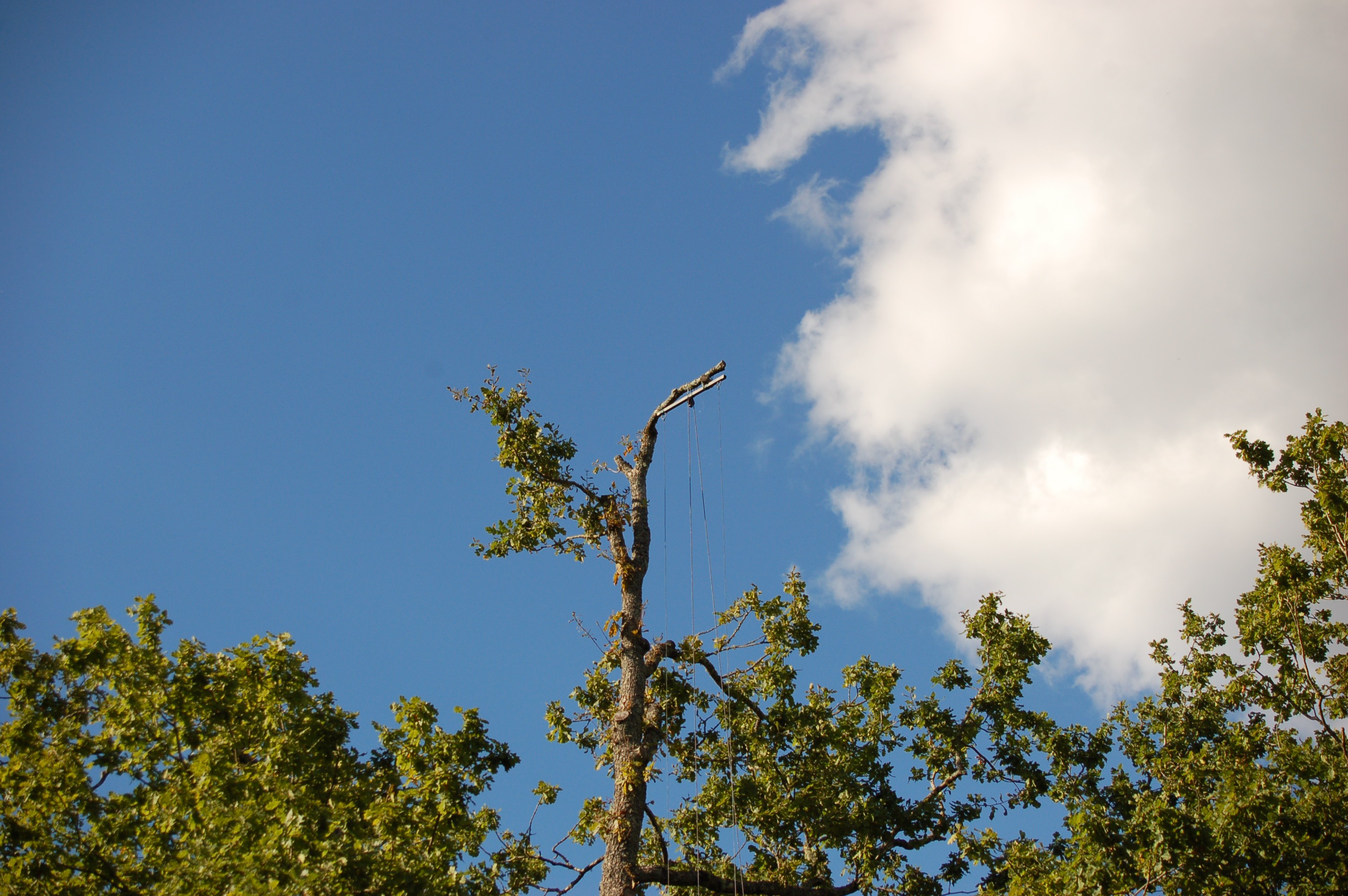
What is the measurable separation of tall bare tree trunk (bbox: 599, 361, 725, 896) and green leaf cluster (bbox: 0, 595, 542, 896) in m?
1.56

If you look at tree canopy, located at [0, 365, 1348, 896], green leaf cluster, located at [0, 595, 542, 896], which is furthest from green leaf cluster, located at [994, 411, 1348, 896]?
green leaf cluster, located at [0, 595, 542, 896]

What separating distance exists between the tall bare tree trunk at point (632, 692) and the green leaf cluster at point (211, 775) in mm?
1556

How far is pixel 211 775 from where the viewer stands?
32.5ft

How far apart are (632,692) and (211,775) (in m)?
4.95

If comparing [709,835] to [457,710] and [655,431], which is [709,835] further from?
[655,431]

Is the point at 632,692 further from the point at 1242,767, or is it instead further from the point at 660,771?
the point at 1242,767

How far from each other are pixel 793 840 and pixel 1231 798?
613 centimetres

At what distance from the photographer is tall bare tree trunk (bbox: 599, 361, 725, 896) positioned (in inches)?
420

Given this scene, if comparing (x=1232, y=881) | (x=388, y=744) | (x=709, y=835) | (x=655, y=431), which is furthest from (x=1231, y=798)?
(x=388, y=744)

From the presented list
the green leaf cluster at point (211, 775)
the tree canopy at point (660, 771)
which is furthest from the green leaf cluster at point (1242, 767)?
the green leaf cluster at point (211, 775)

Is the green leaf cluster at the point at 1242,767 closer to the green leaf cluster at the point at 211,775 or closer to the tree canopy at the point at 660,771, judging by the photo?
the tree canopy at the point at 660,771

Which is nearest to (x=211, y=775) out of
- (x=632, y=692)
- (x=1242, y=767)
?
(x=632, y=692)

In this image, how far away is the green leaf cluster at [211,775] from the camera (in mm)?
8984

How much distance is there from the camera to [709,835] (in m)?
15.1
